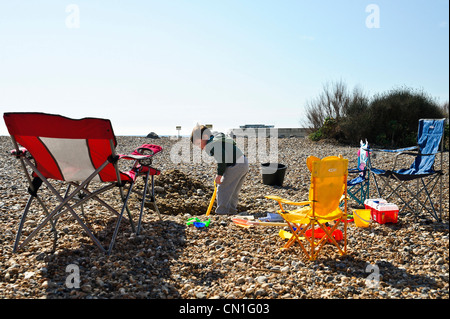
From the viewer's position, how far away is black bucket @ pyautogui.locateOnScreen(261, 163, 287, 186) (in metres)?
6.45

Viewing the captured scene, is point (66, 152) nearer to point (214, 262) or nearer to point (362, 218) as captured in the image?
point (214, 262)

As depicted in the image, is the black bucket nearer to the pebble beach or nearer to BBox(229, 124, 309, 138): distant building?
the pebble beach

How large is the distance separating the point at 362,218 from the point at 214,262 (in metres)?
2.00

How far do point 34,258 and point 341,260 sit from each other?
2.45m

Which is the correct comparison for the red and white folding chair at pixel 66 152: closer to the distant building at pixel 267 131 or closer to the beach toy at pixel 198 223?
the beach toy at pixel 198 223

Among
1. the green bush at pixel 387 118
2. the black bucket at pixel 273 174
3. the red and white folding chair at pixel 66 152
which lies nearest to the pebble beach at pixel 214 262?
the red and white folding chair at pixel 66 152

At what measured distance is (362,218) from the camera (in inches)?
158

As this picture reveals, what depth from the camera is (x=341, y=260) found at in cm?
296

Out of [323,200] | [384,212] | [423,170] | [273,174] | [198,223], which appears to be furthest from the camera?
[273,174]

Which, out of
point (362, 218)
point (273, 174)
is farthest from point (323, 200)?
point (273, 174)

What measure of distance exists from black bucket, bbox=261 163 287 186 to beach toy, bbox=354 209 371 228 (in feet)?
7.93

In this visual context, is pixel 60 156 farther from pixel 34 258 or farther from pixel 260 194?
pixel 260 194
